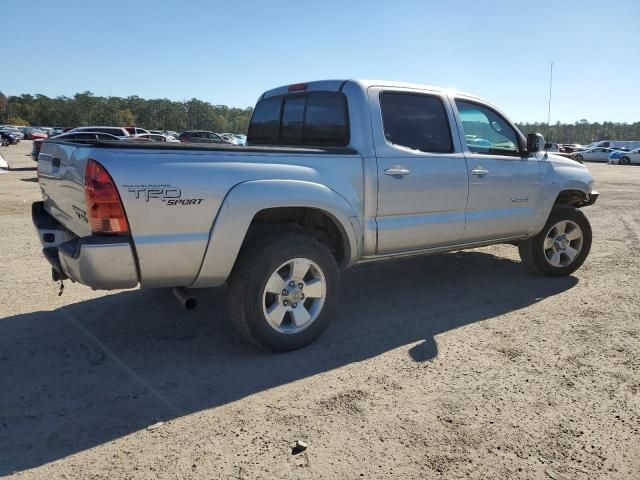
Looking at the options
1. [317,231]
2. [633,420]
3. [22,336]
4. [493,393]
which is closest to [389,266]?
[317,231]

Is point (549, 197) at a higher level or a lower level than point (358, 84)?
lower

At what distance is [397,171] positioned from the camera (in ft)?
Answer: 13.4

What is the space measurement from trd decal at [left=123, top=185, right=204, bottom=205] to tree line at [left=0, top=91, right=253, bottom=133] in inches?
4443

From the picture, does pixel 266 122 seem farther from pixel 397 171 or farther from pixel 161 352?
pixel 161 352

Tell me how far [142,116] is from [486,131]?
132108 mm

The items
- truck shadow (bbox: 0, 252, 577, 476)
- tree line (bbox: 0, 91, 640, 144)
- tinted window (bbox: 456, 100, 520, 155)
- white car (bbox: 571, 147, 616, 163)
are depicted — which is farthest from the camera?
tree line (bbox: 0, 91, 640, 144)

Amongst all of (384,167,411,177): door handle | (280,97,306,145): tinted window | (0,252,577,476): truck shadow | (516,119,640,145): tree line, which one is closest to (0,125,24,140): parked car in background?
(280,97,306,145): tinted window

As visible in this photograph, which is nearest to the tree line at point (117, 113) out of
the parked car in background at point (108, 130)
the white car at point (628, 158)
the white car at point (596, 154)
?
the white car at point (596, 154)

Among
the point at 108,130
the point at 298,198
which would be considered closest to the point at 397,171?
the point at 298,198

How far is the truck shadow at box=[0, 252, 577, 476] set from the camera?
283 cm

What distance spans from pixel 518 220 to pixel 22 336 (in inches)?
182

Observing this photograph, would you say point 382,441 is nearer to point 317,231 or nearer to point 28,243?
point 317,231

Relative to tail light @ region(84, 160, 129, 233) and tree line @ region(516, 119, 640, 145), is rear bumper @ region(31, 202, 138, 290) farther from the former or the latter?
tree line @ region(516, 119, 640, 145)

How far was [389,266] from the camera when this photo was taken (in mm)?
6254
